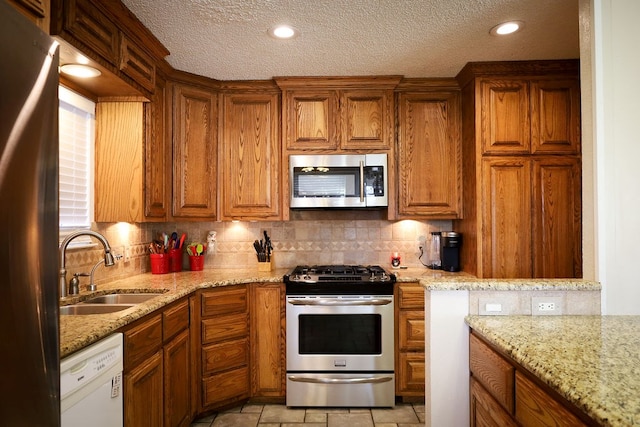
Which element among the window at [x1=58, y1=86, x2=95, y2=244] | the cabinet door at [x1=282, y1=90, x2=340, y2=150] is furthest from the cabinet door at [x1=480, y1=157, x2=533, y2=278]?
the window at [x1=58, y1=86, x2=95, y2=244]

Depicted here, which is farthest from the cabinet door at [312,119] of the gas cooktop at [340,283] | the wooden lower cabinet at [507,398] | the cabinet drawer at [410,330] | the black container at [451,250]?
the wooden lower cabinet at [507,398]

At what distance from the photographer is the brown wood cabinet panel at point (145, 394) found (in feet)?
5.27

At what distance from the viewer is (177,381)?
2123 mm

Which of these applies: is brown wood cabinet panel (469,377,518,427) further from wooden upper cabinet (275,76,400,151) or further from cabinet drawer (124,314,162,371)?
wooden upper cabinet (275,76,400,151)

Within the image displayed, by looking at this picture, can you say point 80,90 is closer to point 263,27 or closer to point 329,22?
point 263,27

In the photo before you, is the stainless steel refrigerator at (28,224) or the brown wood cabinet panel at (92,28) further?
the brown wood cabinet panel at (92,28)

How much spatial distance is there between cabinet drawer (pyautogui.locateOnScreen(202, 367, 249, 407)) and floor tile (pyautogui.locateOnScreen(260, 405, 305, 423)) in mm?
197

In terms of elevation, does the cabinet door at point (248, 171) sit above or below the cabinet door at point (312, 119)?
below

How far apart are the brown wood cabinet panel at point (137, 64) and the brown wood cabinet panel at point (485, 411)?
233 cm

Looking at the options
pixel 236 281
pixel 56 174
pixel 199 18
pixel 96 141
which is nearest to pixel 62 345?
pixel 56 174

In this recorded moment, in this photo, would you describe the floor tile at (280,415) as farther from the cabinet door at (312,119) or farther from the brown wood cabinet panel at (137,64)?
the brown wood cabinet panel at (137,64)

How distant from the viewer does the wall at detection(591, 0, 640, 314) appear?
5.13 ft

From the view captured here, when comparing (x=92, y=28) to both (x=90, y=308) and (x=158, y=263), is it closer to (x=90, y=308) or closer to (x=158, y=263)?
(x=90, y=308)

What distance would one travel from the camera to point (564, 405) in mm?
949
